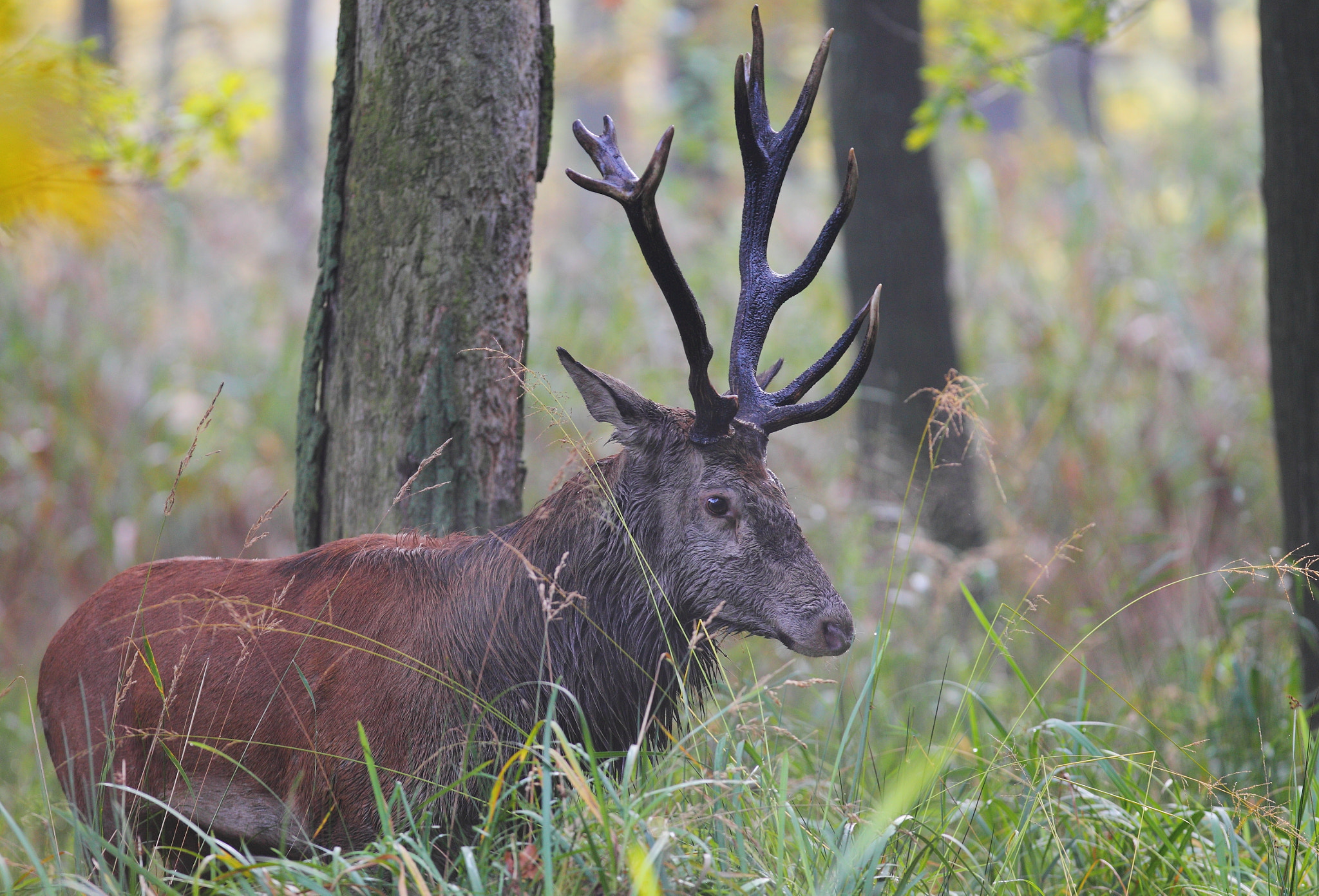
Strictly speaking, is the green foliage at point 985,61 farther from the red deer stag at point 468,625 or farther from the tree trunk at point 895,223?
the red deer stag at point 468,625

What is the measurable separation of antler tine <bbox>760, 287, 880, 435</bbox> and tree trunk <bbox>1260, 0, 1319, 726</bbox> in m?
2.14

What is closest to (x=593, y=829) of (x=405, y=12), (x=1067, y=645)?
(x=405, y=12)

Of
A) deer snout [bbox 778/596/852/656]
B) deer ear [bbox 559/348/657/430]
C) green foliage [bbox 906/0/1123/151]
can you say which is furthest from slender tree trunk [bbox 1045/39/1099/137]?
deer snout [bbox 778/596/852/656]

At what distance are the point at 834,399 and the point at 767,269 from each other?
532 millimetres

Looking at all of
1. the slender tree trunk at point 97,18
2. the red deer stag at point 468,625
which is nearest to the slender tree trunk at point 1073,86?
the red deer stag at point 468,625

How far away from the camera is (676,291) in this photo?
9.66 feet

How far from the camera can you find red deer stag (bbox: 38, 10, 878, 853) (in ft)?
8.79

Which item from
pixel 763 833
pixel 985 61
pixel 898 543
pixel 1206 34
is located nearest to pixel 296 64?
pixel 985 61

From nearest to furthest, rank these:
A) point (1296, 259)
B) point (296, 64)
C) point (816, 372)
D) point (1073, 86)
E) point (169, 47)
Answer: point (816, 372), point (1296, 259), point (169, 47), point (296, 64), point (1073, 86)

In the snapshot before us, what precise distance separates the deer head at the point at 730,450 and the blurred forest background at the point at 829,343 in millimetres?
1103

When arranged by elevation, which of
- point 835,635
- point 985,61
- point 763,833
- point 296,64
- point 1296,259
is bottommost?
point 763,833

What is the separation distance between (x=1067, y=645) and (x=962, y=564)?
92cm

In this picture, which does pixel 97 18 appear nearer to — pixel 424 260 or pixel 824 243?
pixel 424 260

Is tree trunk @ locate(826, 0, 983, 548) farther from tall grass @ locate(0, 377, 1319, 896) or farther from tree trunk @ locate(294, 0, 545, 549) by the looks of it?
tree trunk @ locate(294, 0, 545, 549)
